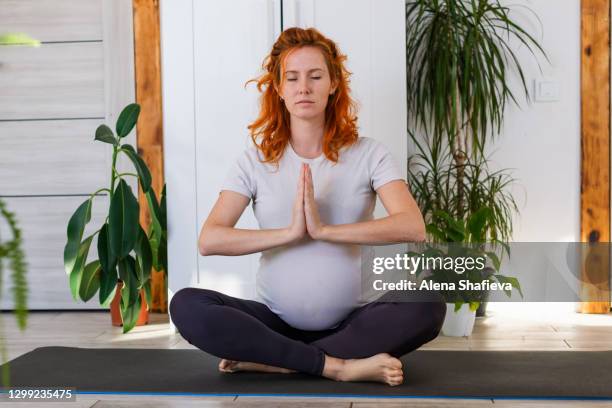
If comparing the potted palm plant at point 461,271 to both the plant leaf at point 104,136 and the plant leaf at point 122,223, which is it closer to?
the plant leaf at point 122,223

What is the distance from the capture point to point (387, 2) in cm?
325

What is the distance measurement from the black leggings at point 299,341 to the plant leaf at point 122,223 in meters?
0.92

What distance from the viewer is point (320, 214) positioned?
7.65 ft

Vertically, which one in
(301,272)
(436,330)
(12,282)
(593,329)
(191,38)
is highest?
(191,38)

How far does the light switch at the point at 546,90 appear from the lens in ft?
11.9

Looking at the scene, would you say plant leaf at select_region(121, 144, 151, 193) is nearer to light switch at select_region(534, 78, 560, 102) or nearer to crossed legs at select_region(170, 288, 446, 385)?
crossed legs at select_region(170, 288, 446, 385)

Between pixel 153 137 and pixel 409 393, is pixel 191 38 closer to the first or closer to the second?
pixel 153 137

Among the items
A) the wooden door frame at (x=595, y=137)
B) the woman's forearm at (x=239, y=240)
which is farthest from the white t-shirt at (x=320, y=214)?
the wooden door frame at (x=595, y=137)

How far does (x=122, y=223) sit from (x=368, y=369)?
138 centimetres

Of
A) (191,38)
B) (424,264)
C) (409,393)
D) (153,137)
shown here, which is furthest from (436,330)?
(153,137)

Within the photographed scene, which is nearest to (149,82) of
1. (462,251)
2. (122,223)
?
(122,223)

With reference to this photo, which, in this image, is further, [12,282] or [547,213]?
[547,213]

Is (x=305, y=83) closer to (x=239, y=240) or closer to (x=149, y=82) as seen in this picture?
(x=239, y=240)

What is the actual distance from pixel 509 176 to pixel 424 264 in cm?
80
